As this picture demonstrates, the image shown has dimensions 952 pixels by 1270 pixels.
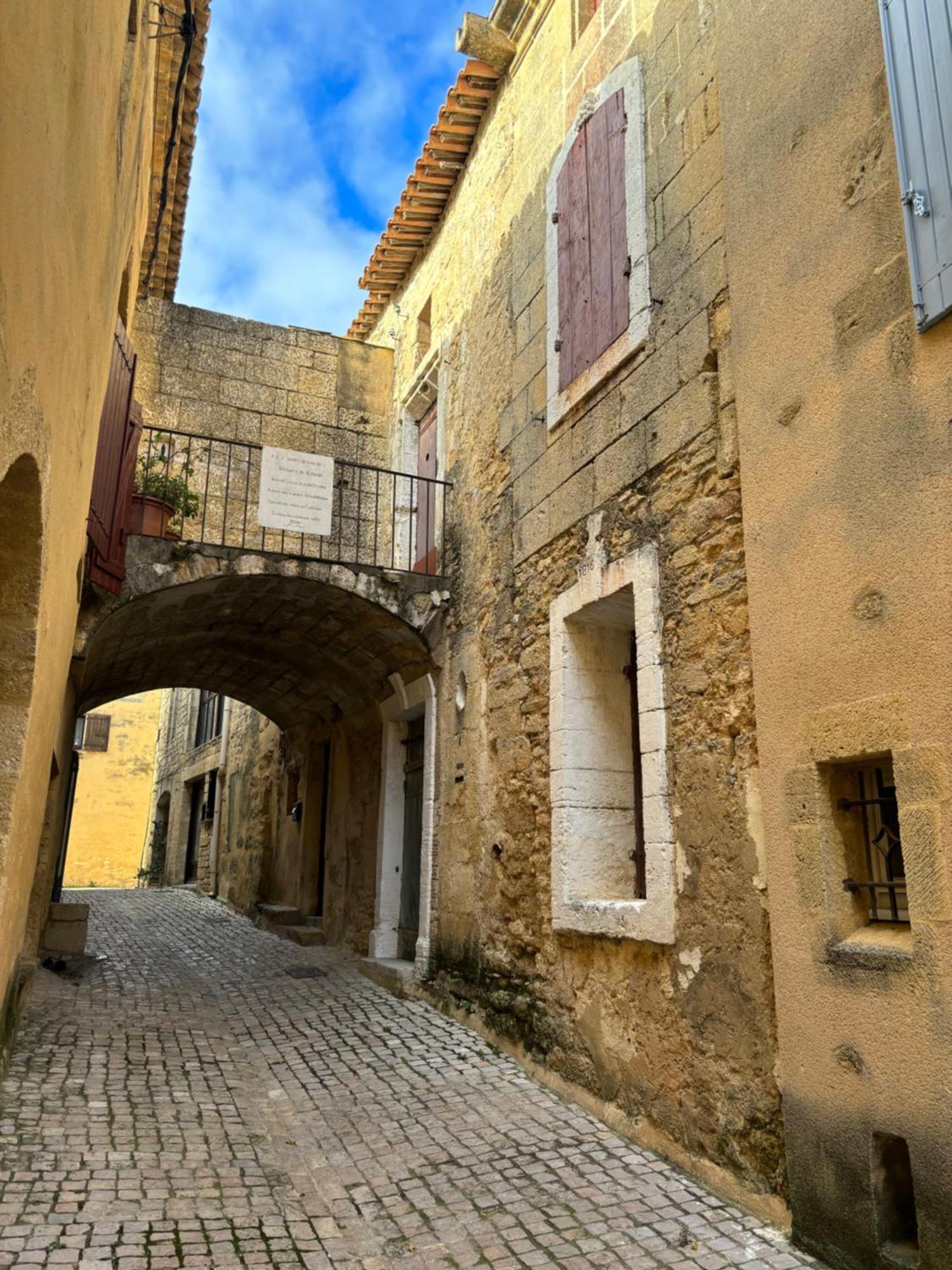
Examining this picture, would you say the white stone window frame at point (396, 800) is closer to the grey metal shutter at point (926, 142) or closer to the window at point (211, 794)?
the grey metal shutter at point (926, 142)

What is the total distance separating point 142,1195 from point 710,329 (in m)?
4.09

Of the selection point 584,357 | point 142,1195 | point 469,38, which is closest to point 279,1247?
point 142,1195

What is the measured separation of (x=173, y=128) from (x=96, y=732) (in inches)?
721

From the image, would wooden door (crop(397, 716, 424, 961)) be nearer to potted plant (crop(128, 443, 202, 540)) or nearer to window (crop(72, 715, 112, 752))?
potted plant (crop(128, 443, 202, 540))

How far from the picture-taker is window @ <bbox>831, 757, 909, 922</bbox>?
3191 mm

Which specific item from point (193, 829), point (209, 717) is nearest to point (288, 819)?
point (209, 717)

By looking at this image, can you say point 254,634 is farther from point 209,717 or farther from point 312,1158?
point 209,717

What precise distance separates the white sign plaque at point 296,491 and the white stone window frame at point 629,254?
2.07m

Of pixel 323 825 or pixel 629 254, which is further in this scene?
pixel 323 825

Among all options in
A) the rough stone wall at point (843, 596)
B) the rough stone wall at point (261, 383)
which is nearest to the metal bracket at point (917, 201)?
the rough stone wall at point (843, 596)

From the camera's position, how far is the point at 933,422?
9.57ft

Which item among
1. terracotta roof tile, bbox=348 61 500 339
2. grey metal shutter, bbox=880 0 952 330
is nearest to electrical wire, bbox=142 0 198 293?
terracotta roof tile, bbox=348 61 500 339

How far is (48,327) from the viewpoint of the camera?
289 cm

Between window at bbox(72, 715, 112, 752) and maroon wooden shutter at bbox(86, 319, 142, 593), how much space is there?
59.9 ft
